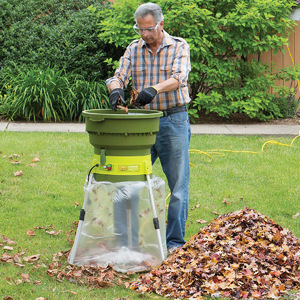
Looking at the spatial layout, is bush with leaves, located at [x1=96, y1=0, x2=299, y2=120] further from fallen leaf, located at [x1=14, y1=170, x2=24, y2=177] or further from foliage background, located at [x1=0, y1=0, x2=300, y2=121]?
fallen leaf, located at [x1=14, y1=170, x2=24, y2=177]

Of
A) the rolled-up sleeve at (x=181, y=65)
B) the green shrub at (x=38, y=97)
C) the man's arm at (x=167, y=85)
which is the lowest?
the green shrub at (x=38, y=97)

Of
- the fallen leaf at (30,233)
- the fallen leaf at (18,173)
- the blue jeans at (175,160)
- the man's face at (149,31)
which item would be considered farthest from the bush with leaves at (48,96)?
the man's face at (149,31)

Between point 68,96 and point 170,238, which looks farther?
point 68,96

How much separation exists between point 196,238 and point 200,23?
5.36 meters

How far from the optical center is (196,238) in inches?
167

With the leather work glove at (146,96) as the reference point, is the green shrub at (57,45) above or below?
above

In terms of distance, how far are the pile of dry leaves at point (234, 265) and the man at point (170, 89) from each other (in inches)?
15.7

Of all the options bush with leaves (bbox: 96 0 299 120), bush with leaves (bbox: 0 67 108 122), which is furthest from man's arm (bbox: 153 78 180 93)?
bush with leaves (bbox: 0 67 108 122)

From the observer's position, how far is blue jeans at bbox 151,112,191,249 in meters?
4.18

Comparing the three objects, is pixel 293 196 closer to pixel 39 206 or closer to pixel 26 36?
pixel 39 206

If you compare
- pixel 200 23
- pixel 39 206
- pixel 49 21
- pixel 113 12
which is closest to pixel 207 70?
pixel 200 23

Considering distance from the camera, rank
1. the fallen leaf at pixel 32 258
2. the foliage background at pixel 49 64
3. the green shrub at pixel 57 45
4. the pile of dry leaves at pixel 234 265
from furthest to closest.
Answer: the green shrub at pixel 57 45 < the foliage background at pixel 49 64 < the fallen leaf at pixel 32 258 < the pile of dry leaves at pixel 234 265

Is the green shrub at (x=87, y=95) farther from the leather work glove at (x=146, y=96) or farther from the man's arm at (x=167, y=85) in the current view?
the leather work glove at (x=146, y=96)

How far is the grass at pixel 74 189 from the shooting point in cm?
387
